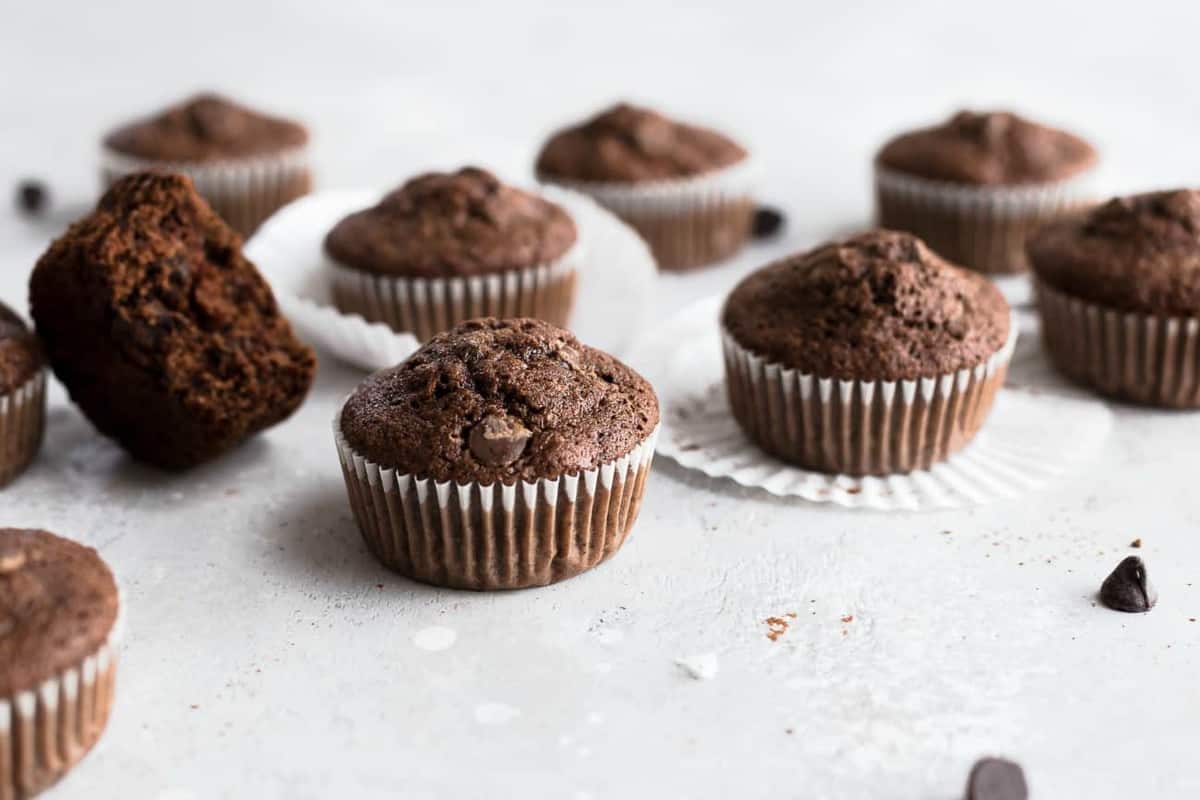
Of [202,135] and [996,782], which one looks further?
[202,135]

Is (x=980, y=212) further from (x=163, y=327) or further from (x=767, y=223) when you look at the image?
(x=163, y=327)

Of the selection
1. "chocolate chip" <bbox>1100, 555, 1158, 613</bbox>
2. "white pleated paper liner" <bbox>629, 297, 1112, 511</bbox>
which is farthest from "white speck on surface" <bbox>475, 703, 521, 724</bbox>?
"chocolate chip" <bbox>1100, 555, 1158, 613</bbox>

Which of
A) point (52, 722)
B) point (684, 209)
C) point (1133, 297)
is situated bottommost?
point (684, 209)

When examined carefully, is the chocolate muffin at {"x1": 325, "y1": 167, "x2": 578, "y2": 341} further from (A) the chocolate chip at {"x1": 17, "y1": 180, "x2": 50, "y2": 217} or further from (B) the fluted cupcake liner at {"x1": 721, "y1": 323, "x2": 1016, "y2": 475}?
(A) the chocolate chip at {"x1": 17, "y1": 180, "x2": 50, "y2": 217}

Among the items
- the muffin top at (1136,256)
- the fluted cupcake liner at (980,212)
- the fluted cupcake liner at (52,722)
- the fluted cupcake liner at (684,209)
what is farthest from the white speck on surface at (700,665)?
the fluted cupcake liner at (980,212)

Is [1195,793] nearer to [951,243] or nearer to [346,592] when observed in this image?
[346,592]

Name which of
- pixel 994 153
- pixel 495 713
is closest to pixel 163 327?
pixel 495 713
